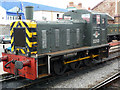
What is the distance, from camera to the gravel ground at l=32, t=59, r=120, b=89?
5.94 m

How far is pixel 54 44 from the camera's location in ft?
21.6

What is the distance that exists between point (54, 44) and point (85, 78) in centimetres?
209

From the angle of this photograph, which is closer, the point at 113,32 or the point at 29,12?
the point at 29,12

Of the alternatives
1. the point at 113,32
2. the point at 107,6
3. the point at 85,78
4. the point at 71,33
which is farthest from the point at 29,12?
the point at 107,6

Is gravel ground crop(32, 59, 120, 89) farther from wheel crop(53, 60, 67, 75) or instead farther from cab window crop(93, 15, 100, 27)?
cab window crop(93, 15, 100, 27)

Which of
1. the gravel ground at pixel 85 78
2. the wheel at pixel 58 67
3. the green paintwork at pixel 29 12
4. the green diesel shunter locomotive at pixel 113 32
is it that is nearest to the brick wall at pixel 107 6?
the green diesel shunter locomotive at pixel 113 32

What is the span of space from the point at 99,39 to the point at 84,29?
3.84 feet

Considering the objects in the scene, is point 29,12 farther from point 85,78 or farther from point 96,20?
point 85,78

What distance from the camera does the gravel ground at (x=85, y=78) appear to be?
19.5 ft

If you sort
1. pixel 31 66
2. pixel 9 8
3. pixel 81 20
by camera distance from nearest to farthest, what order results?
pixel 31 66 → pixel 81 20 → pixel 9 8

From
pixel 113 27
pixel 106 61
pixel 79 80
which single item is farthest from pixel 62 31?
pixel 113 27

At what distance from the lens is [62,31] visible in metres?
6.91

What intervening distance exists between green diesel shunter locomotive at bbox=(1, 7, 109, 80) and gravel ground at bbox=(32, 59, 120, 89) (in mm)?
436

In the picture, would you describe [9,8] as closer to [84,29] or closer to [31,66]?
[84,29]
